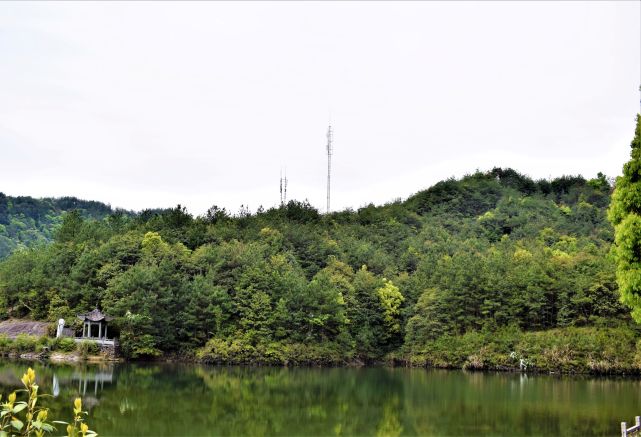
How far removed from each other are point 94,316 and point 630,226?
31.9 m

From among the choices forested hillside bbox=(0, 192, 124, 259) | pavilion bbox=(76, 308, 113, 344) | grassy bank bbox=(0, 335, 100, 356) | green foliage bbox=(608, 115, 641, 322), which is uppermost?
forested hillside bbox=(0, 192, 124, 259)

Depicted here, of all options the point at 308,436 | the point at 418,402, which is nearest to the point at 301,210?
the point at 418,402

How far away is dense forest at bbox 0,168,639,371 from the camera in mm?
37625

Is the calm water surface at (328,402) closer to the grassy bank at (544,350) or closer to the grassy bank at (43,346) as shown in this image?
the grassy bank at (544,350)

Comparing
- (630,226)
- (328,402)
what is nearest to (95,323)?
(328,402)

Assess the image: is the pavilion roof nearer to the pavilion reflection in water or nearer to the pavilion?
the pavilion

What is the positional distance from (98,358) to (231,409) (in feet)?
64.7

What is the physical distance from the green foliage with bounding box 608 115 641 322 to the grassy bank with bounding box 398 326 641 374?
2122 centimetres

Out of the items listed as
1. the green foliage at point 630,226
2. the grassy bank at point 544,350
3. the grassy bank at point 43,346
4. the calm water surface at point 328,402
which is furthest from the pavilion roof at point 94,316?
the green foliage at point 630,226

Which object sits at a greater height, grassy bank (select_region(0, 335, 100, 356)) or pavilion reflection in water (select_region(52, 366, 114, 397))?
grassy bank (select_region(0, 335, 100, 356))

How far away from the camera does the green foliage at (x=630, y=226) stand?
15.1 metres

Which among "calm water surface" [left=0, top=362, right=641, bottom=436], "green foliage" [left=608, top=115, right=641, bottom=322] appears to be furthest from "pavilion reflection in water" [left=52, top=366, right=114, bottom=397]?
"green foliage" [left=608, top=115, right=641, bottom=322]

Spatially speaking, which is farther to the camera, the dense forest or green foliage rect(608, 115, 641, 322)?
the dense forest

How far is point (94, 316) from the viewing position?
1510 inches
